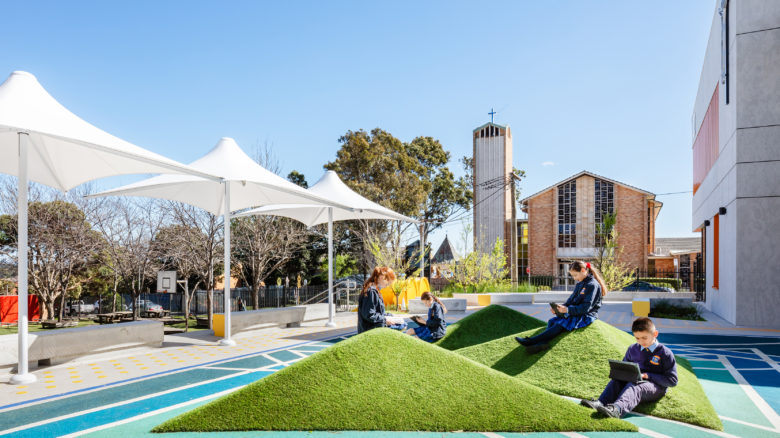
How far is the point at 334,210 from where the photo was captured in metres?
16.1

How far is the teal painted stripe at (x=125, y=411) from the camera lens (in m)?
5.03

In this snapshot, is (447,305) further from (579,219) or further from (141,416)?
(579,219)

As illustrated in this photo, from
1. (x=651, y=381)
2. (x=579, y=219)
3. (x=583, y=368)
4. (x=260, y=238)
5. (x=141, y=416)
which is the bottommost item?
(x=141, y=416)

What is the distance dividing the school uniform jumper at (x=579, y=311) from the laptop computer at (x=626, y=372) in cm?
154

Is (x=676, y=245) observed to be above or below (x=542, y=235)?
below

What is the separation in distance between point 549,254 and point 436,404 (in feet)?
124

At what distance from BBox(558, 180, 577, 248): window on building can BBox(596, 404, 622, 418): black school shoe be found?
37135 mm

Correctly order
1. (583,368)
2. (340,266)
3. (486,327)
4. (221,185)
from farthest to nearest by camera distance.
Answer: (340,266)
(221,185)
(486,327)
(583,368)

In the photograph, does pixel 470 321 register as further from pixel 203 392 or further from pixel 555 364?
pixel 203 392

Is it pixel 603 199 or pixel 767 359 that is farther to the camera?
pixel 603 199

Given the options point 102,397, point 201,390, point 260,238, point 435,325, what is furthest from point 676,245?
point 102,397

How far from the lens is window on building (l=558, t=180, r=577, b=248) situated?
40312 mm

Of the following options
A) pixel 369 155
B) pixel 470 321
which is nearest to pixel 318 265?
pixel 369 155

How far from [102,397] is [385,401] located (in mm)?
3777
